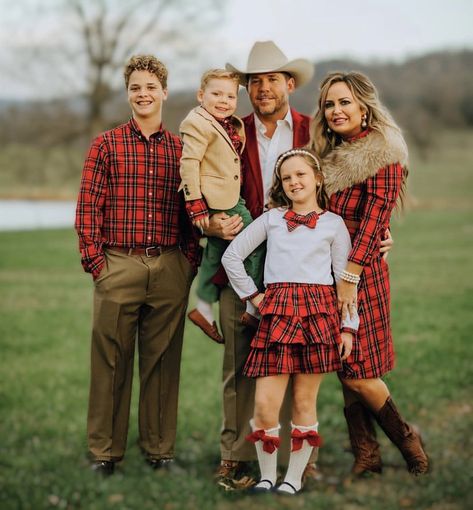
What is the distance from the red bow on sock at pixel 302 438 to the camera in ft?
11.5

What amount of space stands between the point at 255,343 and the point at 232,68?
5.24 ft

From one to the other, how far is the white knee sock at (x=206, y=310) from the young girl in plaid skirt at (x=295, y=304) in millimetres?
425

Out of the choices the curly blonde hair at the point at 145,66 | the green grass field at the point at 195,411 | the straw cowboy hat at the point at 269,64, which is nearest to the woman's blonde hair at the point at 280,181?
the straw cowboy hat at the point at 269,64

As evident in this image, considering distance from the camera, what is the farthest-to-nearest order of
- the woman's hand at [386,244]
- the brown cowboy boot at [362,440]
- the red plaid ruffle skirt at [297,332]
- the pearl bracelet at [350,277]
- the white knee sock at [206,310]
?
the brown cowboy boot at [362,440] < the white knee sock at [206,310] < the woman's hand at [386,244] < the pearl bracelet at [350,277] < the red plaid ruffle skirt at [297,332]

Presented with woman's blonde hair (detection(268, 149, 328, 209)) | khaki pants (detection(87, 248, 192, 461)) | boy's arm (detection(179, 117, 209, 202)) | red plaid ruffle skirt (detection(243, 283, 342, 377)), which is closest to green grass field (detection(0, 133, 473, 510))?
khaki pants (detection(87, 248, 192, 461))

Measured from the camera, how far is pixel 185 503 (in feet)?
12.1

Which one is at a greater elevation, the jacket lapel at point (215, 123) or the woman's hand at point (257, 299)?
the jacket lapel at point (215, 123)

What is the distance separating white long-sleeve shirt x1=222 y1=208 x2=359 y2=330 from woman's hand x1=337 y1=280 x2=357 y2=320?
43mm

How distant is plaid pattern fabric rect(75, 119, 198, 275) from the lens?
3.80 metres

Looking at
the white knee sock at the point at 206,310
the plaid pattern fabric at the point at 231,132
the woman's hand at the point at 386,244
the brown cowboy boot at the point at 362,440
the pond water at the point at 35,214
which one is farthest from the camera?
the pond water at the point at 35,214

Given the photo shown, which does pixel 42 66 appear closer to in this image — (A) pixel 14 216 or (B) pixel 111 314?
(A) pixel 14 216

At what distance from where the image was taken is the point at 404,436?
3.93 meters

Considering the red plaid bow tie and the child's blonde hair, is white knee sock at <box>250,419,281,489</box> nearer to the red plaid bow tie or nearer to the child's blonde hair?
the red plaid bow tie

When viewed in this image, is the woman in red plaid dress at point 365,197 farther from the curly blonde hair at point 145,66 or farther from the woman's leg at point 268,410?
the curly blonde hair at point 145,66
